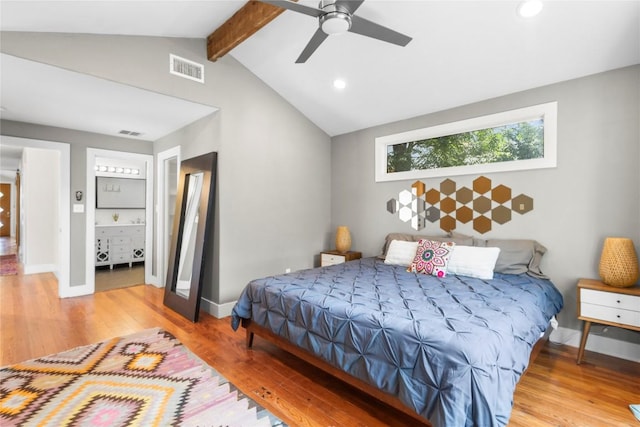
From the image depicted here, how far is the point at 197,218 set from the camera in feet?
12.9

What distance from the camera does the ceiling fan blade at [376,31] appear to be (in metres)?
2.09

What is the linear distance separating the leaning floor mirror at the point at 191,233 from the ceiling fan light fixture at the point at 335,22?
Result: 2.18 m

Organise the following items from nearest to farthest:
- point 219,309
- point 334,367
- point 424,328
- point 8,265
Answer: point 424,328 → point 334,367 → point 219,309 → point 8,265

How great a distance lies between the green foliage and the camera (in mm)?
3256

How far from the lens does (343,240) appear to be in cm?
462

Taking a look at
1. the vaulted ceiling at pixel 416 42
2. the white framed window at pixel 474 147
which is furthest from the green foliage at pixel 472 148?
the vaulted ceiling at pixel 416 42

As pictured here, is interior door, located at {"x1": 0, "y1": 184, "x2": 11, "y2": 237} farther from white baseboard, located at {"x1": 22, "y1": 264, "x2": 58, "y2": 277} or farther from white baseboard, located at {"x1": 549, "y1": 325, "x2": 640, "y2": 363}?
white baseboard, located at {"x1": 549, "y1": 325, "x2": 640, "y2": 363}

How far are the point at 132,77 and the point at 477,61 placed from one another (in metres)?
3.42

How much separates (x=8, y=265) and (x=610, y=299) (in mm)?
9913

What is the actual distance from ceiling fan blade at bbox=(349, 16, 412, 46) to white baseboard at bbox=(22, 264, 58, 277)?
22.4 feet

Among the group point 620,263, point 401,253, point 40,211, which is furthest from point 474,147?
point 40,211

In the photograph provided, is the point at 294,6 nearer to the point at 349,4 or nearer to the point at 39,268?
the point at 349,4

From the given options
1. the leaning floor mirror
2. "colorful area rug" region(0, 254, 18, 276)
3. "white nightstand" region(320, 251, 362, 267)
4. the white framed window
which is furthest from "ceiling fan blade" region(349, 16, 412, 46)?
"colorful area rug" region(0, 254, 18, 276)

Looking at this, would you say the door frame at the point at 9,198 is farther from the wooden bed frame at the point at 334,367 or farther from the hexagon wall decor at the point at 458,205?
the hexagon wall decor at the point at 458,205
